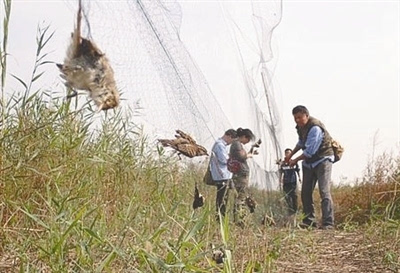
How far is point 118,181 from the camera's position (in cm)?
394

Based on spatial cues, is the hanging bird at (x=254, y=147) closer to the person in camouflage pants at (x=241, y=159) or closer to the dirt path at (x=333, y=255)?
the person in camouflage pants at (x=241, y=159)

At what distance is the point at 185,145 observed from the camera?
3754mm

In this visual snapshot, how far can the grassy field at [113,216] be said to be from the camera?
2564mm

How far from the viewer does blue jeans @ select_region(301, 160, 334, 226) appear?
7.18m

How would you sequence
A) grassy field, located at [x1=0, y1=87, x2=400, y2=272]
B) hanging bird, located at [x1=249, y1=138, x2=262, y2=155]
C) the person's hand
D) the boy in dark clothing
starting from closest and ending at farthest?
grassy field, located at [x1=0, y1=87, x2=400, y2=272] < hanging bird, located at [x1=249, y1=138, x2=262, y2=155] < the person's hand < the boy in dark clothing

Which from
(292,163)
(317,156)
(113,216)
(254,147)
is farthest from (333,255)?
(292,163)

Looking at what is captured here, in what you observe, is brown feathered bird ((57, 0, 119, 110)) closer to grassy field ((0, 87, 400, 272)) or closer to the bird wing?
grassy field ((0, 87, 400, 272))

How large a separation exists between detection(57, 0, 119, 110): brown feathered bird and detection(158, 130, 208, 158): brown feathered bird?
1.13 m

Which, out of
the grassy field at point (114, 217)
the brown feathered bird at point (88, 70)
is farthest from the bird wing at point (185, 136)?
the brown feathered bird at point (88, 70)

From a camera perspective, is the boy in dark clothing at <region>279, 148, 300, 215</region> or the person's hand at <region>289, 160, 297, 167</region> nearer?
the person's hand at <region>289, 160, 297, 167</region>

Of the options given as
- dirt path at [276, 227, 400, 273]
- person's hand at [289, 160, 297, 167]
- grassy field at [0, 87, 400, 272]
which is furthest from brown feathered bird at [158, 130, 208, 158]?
person's hand at [289, 160, 297, 167]

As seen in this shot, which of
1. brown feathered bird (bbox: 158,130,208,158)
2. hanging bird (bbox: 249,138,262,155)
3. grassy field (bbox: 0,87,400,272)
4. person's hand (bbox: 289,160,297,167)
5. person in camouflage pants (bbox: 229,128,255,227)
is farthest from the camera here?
person's hand (bbox: 289,160,297,167)

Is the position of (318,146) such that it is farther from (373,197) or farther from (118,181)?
(118,181)

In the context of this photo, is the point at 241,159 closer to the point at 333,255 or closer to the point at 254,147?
the point at 254,147
